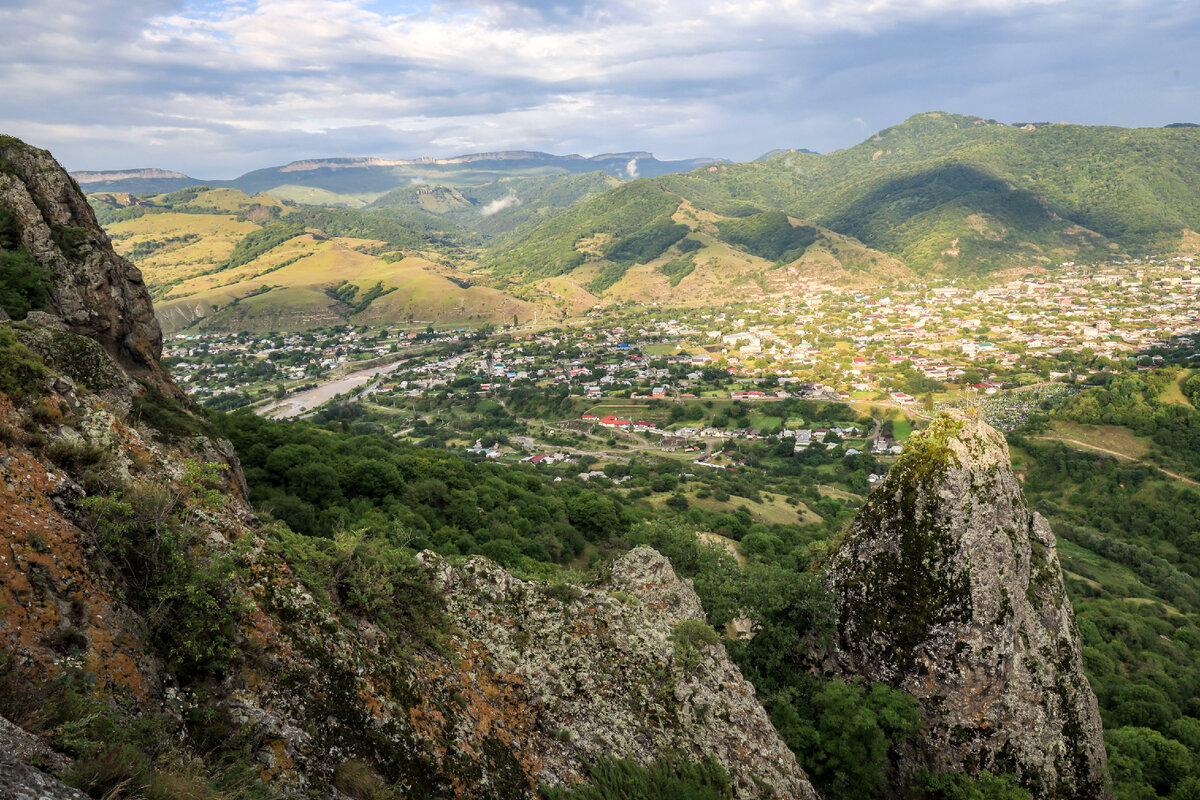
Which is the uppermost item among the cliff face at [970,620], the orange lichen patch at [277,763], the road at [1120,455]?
the orange lichen patch at [277,763]

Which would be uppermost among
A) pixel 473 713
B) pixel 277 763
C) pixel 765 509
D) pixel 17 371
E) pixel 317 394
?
pixel 17 371

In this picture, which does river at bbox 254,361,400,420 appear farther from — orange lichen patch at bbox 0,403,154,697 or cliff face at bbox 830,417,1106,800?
orange lichen patch at bbox 0,403,154,697

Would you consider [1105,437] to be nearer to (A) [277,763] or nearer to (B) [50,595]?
(A) [277,763]

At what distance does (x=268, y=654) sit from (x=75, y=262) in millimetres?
23765

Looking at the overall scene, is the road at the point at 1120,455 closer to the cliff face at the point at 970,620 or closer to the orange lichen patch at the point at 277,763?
the cliff face at the point at 970,620

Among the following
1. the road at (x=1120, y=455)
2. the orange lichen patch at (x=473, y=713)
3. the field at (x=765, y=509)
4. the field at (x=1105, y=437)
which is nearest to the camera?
the orange lichen patch at (x=473, y=713)

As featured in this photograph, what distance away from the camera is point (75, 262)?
2217 centimetres

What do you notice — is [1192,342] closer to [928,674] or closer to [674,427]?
[674,427]

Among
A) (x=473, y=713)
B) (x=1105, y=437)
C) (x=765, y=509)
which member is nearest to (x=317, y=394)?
(x=765, y=509)

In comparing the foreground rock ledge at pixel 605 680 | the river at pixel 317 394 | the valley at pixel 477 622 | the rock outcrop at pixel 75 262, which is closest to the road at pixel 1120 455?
the valley at pixel 477 622

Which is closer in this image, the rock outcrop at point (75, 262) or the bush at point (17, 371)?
the bush at point (17, 371)

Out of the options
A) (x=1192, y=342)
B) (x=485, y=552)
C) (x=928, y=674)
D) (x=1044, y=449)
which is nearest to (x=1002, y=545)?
(x=928, y=674)

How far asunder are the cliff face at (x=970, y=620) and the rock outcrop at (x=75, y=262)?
91.5 feet

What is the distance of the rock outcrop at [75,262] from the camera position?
825 inches
